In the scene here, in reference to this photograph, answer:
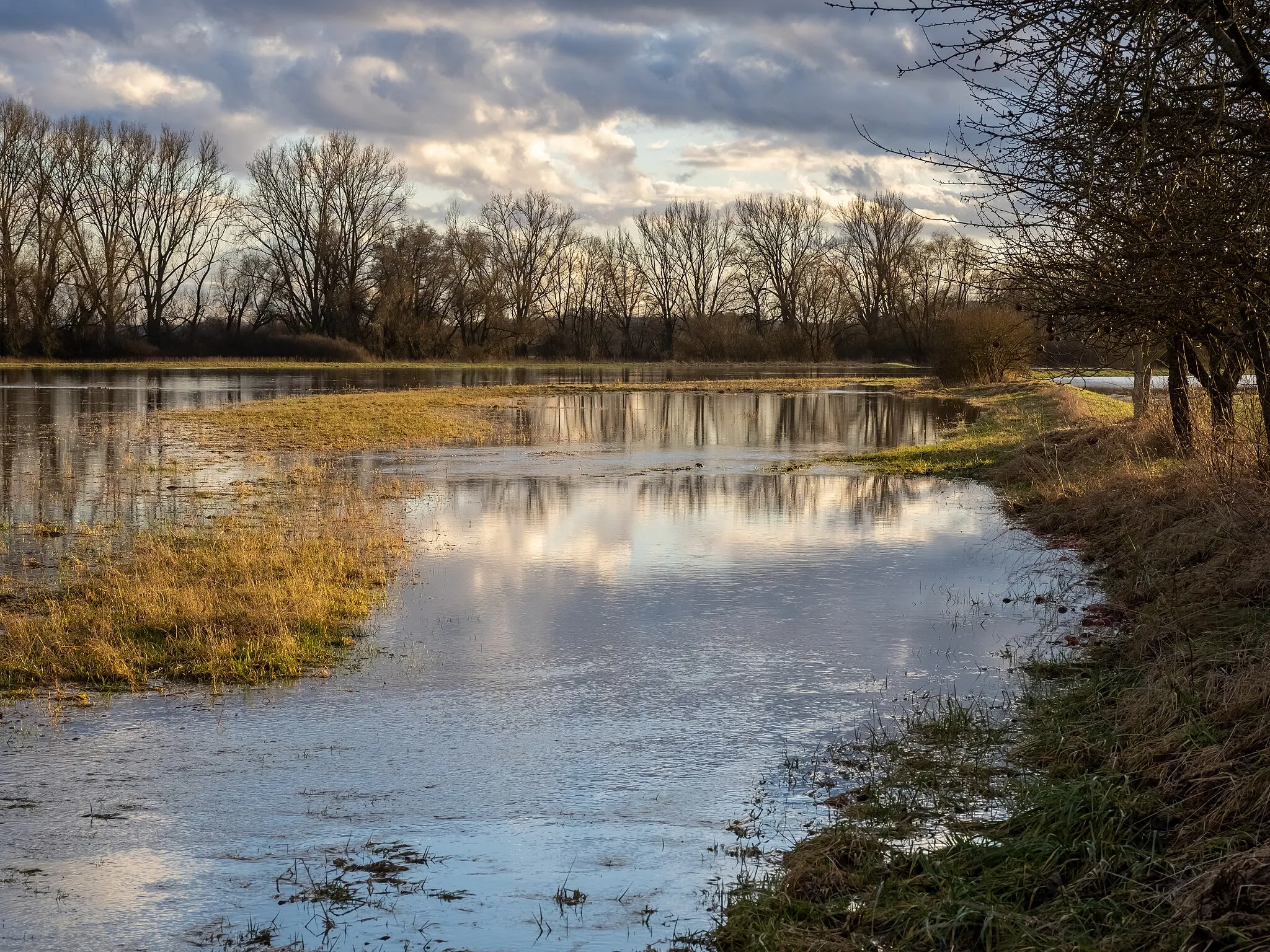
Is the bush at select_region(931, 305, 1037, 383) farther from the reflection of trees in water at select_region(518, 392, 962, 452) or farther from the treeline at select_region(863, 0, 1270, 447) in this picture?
the treeline at select_region(863, 0, 1270, 447)

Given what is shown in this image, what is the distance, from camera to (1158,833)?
5312 mm

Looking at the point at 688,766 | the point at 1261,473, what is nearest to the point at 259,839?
the point at 688,766

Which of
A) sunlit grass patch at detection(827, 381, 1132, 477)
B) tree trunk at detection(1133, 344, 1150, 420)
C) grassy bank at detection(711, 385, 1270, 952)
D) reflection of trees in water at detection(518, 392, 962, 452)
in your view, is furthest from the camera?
reflection of trees in water at detection(518, 392, 962, 452)

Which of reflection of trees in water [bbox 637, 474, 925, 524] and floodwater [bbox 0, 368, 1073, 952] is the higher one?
reflection of trees in water [bbox 637, 474, 925, 524]

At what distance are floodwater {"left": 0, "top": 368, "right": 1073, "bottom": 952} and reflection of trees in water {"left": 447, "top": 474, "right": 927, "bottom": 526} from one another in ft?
6.24

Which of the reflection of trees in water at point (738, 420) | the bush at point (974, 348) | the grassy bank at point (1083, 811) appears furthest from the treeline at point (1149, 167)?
the bush at point (974, 348)

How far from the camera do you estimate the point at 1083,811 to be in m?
5.58

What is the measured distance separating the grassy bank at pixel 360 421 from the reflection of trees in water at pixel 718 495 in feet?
24.0

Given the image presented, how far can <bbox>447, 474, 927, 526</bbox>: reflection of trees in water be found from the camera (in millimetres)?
16953

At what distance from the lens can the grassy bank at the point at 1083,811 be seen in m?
4.67

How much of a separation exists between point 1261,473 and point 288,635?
8.97 meters

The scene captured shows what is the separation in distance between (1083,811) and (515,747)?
3.13 m

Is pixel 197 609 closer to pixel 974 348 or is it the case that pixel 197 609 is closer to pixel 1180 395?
pixel 1180 395

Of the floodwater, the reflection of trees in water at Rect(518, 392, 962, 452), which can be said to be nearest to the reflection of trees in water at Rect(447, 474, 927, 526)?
the floodwater
